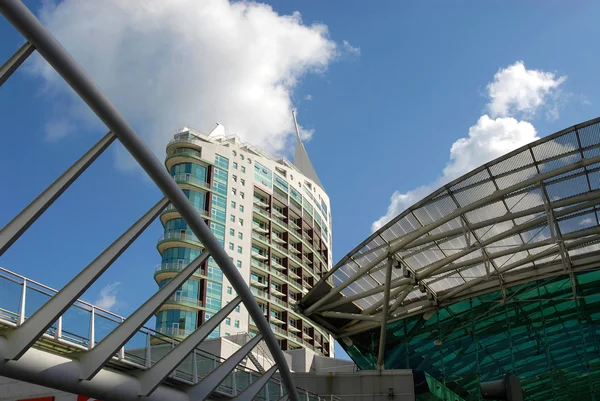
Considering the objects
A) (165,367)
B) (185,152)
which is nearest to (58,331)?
(165,367)

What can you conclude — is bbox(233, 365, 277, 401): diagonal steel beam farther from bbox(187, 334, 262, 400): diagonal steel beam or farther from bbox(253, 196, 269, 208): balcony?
bbox(253, 196, 269, 208): balcony

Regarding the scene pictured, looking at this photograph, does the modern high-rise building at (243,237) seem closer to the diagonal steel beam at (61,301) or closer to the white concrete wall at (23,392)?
the white concrete wall at (23,392)

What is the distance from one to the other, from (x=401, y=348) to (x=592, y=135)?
1546cm

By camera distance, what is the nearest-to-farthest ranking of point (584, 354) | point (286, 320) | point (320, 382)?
point (584, 354) → point (320, 382) → point (286, 320)

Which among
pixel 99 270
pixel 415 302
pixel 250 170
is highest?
pixel 250 170

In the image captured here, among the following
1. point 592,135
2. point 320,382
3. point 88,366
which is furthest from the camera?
point 320,382

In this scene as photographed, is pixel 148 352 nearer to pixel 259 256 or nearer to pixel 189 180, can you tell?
pixel 189 180

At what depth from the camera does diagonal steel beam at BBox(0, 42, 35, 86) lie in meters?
8.34

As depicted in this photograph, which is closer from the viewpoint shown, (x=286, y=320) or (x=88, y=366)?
(x=88, y=366)

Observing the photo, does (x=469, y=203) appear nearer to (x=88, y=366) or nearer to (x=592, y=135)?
(x=592, y=135)

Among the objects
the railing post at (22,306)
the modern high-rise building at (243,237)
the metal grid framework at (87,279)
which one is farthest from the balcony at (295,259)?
the railing post at (22,306)

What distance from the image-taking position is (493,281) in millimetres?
31734

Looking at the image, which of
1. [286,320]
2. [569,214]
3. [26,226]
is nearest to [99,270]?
[26,226]

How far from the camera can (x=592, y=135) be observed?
23125mm
